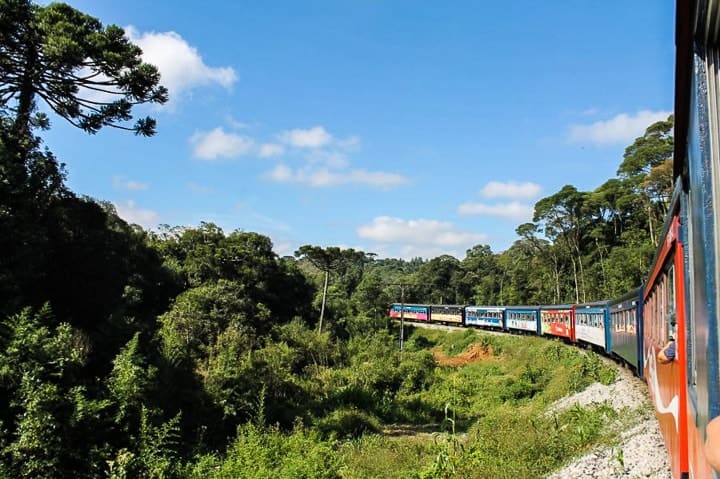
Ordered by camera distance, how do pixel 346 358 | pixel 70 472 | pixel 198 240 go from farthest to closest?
pixel 198 240 < pixel 346 358 < pixel 70 472

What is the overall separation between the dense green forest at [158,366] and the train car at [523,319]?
1.65 meters

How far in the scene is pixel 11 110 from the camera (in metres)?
13.9

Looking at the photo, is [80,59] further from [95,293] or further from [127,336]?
[127,336]

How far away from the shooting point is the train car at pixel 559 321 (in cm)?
→ 2533

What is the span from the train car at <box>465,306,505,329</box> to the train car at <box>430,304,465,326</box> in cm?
101

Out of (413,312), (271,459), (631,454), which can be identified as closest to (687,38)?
(631,454)

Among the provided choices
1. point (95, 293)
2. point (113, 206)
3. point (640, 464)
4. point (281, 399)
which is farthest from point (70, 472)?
point (113, 206)

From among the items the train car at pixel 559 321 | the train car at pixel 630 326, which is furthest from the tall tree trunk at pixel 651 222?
the train car at pixel 630 326

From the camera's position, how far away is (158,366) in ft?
43.1

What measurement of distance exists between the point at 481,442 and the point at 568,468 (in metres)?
3.62

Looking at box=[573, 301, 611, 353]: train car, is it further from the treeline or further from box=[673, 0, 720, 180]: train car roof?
box=[673, 0, 720, 180]: train car roof

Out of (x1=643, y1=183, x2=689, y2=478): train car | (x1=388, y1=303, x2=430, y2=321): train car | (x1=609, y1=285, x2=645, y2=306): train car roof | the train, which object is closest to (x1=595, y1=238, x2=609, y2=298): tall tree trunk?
(x1=388, y1=303, x2=430, y2=321): train car

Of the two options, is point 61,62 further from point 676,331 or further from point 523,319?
point 523,319

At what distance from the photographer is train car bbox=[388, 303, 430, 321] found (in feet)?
166
